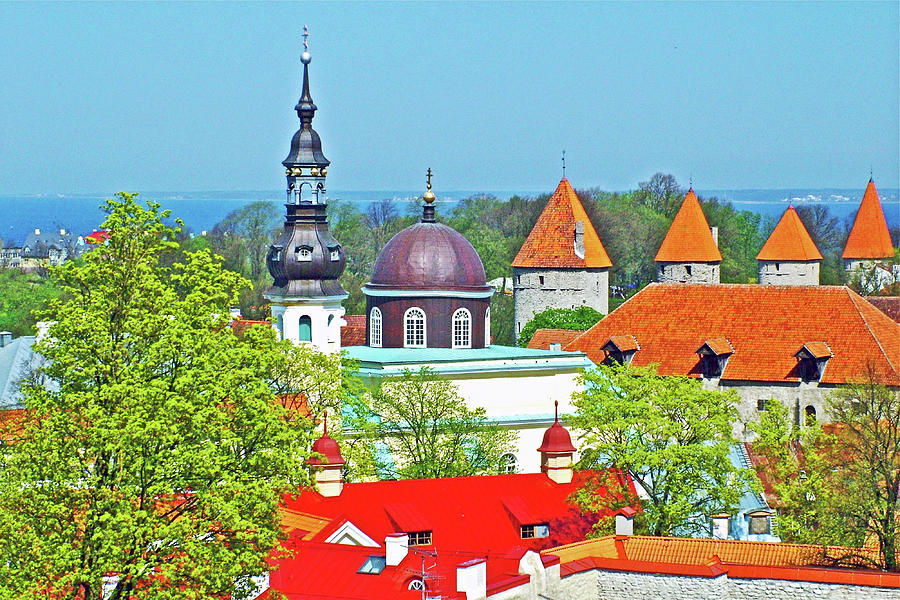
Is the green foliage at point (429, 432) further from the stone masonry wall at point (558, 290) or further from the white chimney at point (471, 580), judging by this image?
the stone masonry wall at point (558, 290)

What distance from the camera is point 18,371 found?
51.1m

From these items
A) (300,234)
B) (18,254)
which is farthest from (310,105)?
(18,254)

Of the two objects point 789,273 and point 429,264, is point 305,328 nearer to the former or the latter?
point 429,264

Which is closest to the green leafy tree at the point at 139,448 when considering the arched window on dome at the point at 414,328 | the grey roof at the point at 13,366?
the grey roof at the point at 13,366

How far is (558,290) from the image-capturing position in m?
77.1

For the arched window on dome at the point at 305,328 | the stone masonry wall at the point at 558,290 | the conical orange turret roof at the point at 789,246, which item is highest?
the conical orange turret roof at the point at 789,246

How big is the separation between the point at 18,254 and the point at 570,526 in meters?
143

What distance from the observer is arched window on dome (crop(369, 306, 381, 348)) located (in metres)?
52.6

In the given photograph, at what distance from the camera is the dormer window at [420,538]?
121 ft

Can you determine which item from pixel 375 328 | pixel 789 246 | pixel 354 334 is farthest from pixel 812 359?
pixel 789 246

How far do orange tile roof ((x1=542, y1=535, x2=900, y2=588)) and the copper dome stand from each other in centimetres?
1876

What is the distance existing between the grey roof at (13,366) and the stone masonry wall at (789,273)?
135 ft

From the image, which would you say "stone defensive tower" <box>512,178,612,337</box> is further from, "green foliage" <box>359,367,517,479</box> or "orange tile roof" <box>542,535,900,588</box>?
"orange tile roof" <box>542,535,900,588</box>

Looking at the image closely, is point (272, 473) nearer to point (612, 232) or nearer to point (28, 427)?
point (28, 427)
